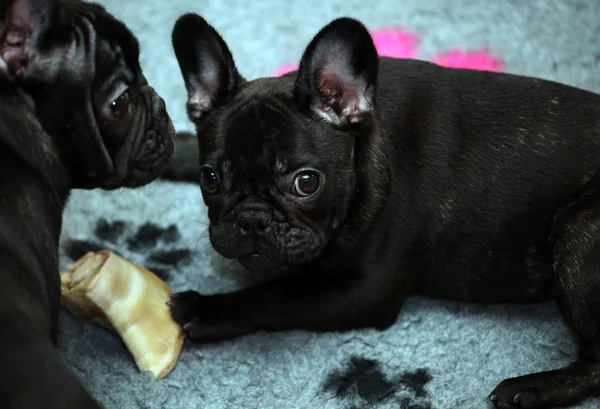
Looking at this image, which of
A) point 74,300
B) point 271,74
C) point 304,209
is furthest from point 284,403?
point 271,74

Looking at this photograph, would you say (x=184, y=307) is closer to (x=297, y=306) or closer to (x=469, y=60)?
(x=297, y=306)

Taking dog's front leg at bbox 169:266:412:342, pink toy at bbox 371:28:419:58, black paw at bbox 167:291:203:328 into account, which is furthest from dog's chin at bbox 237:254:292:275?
pink toy at bbox 371:28:419:58

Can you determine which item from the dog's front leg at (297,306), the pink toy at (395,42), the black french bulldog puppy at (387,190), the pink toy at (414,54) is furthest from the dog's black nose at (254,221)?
the pink toy at (395,42)

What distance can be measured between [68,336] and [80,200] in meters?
0.73

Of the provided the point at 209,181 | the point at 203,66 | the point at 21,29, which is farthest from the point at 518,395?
the point at 21,29

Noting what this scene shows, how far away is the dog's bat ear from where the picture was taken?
2.69 meters

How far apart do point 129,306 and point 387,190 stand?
86 centimetres

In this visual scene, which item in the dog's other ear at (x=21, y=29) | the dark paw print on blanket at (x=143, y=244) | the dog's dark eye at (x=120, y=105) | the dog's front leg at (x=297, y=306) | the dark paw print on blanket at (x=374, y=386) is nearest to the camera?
the dog's other ear at (x=21, y=29)

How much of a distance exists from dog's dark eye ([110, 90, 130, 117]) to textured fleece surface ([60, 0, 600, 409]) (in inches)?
29.4

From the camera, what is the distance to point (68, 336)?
2.87 m

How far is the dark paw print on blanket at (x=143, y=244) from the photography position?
316cm

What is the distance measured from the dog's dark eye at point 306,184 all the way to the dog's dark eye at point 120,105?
0.53 m

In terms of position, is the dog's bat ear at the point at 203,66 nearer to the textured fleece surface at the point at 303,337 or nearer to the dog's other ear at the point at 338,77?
the dog's other ear at the point at 338,77

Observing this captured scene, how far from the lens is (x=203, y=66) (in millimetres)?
2756
